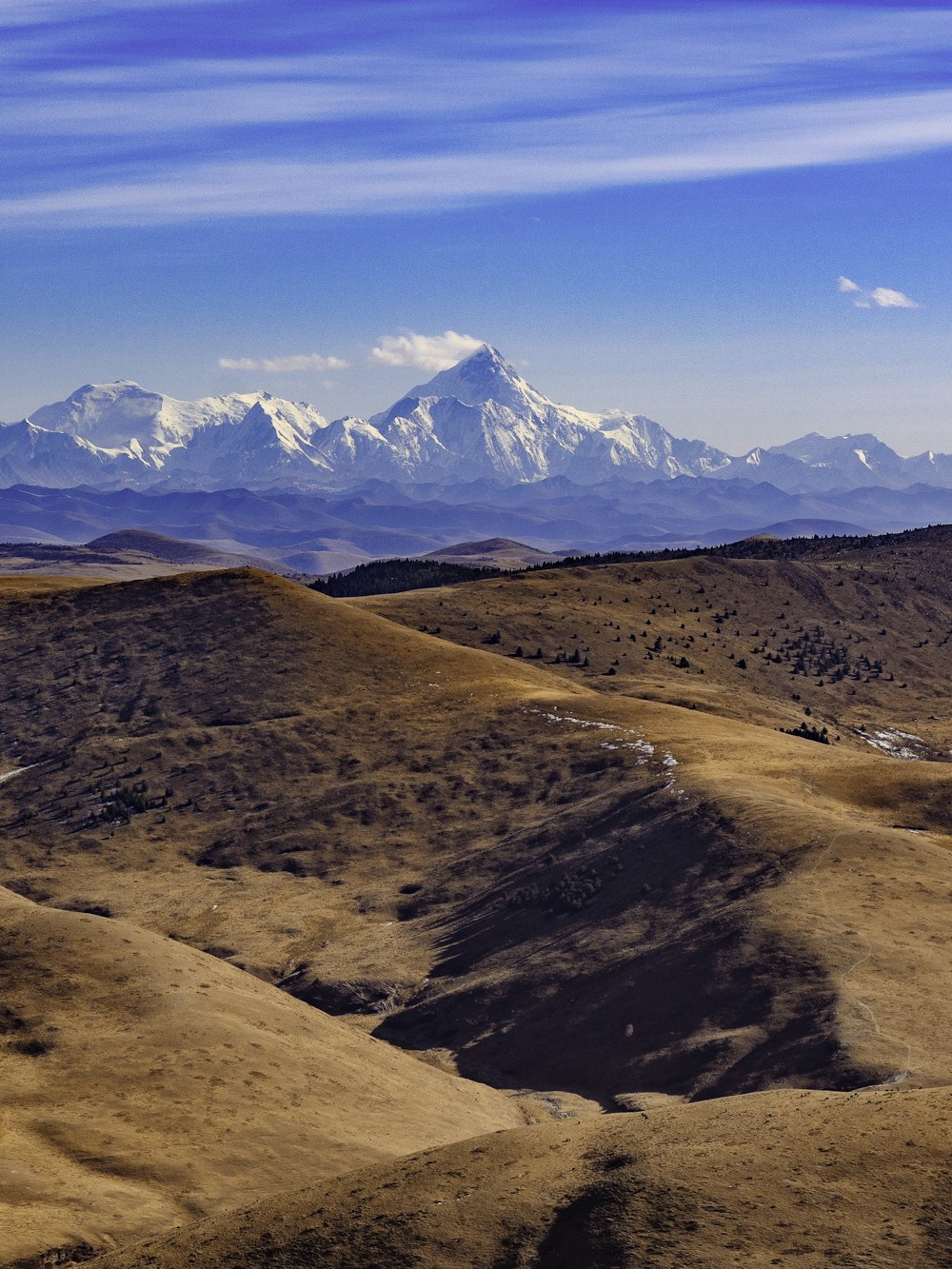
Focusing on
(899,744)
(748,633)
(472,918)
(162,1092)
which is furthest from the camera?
(748,633)

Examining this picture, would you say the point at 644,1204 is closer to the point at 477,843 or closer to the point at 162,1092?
the point at 162,1092

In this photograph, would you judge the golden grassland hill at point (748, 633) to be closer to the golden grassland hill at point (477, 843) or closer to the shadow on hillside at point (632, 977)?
the golden grassland hill at point (477, 843)

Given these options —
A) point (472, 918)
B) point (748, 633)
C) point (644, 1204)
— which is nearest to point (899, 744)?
point (748, 633)

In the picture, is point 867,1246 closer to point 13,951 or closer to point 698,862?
point 13,951

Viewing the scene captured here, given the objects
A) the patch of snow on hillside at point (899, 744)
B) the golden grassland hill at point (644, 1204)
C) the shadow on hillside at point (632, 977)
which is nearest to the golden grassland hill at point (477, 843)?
the shadow on hillside at point (632, 977)

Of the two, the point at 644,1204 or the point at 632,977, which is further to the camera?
the point at 632,977

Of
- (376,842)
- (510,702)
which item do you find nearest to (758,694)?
(510,702)
